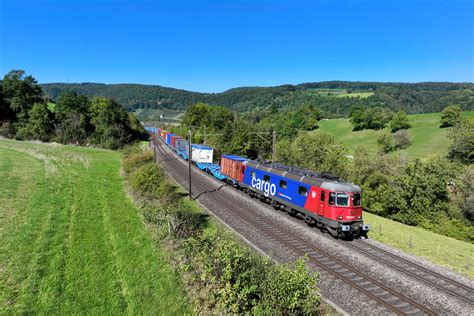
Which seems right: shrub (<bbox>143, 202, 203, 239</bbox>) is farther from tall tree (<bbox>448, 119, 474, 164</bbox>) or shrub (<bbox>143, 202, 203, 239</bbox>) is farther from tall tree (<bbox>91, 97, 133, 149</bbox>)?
tall tree (<bbox>448, 119, 474, 164</bbox>)

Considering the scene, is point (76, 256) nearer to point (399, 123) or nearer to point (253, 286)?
point (253, 286)

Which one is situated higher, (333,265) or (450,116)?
(450,116)

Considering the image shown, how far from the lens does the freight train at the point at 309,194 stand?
19.0m

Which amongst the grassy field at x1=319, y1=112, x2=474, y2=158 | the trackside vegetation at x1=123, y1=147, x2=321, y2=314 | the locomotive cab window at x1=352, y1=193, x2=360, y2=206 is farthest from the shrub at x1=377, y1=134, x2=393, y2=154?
the trackside vegetation at x1=123, y1=147, x2=321, y2=314

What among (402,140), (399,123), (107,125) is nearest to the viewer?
(107,125)

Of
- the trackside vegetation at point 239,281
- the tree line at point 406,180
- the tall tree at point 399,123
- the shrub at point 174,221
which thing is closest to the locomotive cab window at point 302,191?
the shrub at point 174,221

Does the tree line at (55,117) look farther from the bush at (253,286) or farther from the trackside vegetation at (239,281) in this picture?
the bush at (253,286)

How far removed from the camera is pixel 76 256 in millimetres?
14531

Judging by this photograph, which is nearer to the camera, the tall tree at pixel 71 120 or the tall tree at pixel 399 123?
the tall tree at pixel 71 120

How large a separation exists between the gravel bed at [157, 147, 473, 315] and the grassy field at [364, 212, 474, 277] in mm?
1204

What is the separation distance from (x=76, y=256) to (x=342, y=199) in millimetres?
15757

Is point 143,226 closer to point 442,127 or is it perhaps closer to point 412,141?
point 412,141

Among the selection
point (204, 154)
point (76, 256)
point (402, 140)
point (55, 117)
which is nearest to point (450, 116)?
point (402, 140)

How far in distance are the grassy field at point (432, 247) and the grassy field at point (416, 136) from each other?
1649 inches
